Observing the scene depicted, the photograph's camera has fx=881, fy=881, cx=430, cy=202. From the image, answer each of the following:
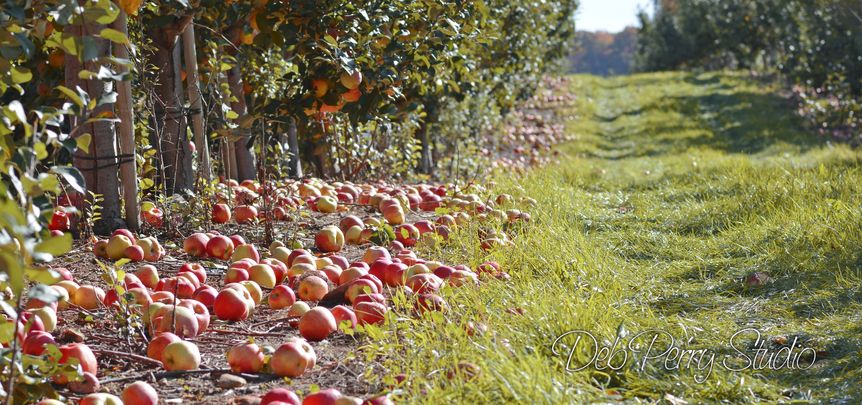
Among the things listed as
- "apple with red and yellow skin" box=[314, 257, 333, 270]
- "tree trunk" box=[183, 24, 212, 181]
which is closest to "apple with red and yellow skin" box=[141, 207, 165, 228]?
"tree trunk" box=[183, 24, 212, 181]

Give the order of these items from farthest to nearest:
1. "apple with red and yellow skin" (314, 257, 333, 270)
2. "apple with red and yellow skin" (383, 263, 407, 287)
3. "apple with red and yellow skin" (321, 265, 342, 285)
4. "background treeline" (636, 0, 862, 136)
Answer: "background treeline" (636, 0, 862, 136)
"apple with red and yellow skin" (314, 257, 333, 270)
"apple with red and yellow skin" (321, 265, 342, 285)
"apple with red and yellow skin" (383, 263, 407, 287)

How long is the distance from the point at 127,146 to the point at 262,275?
3.91 feet

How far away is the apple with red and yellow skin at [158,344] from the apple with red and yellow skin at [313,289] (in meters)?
0.83

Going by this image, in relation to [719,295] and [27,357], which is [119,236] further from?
[719,295]

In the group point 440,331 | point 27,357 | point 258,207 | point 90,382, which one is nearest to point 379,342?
point 440,331

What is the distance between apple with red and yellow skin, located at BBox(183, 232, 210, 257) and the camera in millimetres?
4223

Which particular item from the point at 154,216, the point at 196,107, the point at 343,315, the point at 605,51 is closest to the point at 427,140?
the point at 196,107

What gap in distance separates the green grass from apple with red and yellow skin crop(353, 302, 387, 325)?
4.0 inches

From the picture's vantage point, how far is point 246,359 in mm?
2566

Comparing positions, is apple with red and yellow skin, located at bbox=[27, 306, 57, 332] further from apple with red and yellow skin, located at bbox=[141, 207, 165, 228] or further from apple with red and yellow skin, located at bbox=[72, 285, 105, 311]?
apple with red and yellow skin, located at bbox=[141, 207, 165, 228]

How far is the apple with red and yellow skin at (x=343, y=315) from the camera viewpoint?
9.79 ft

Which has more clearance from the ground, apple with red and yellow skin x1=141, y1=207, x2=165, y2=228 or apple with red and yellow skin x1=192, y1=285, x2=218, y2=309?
apple with red and yellow skin x1=141, y1=207, x2=165, y2=228

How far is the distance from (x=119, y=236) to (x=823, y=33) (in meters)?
17.5

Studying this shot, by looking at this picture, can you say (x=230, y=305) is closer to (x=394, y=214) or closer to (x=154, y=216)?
(x=154, y=216)
